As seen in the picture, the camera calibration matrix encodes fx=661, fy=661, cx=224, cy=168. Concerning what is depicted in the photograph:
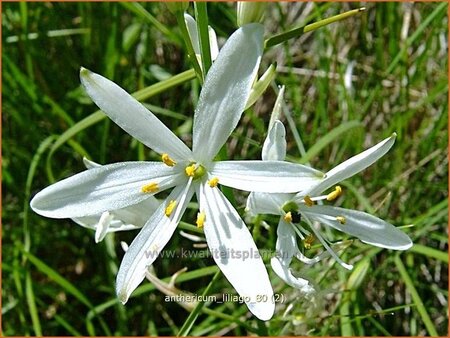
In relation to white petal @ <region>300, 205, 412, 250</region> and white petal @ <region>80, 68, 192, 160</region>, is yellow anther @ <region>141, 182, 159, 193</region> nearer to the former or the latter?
white petal @ <region>80, 68, 192, 160</region>

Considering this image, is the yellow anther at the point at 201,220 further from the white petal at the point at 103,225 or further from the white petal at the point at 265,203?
the white petal at the point at 103,225

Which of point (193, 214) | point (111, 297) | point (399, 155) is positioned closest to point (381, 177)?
point (399, 155)

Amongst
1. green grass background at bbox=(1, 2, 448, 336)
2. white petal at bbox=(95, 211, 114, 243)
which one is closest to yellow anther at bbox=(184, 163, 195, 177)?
white petal at bbox=(95, 211, 114, 243)

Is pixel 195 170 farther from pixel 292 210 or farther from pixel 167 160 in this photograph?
pixel 292 210

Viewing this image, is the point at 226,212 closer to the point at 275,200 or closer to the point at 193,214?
the point at 275,200

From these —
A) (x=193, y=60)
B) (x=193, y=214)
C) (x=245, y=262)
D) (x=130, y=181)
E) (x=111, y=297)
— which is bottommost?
(x=111, y=297)

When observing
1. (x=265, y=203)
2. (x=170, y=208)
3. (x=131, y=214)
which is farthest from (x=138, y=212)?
(x=265, y=203)
